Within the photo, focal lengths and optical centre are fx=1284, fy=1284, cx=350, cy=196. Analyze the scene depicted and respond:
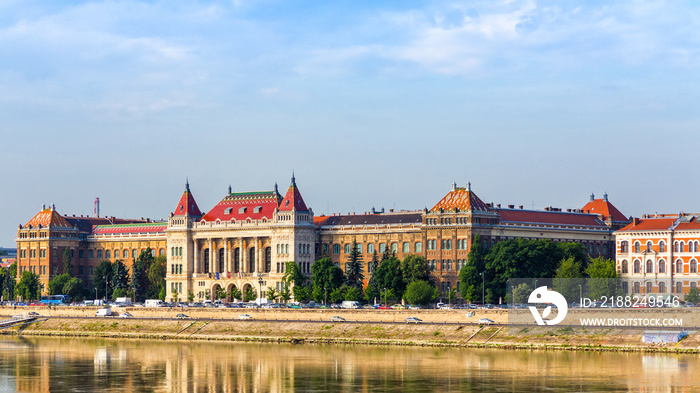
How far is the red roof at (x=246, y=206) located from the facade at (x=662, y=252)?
4682 cm

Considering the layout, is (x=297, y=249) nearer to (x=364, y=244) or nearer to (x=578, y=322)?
(x=364, y=244)

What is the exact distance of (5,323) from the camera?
153 meters

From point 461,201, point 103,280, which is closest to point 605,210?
point 461,201

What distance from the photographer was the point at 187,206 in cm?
18312

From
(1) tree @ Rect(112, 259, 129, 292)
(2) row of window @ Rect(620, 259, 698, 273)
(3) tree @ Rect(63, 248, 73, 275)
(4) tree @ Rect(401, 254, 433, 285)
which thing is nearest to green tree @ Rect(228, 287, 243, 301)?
(1) tree @ Rect(112, 259, 129, 292)

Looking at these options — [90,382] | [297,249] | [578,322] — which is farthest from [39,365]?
[297,249]

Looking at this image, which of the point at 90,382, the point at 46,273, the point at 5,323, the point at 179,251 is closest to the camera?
the point at 90,382

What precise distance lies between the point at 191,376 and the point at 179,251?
91.0 metres

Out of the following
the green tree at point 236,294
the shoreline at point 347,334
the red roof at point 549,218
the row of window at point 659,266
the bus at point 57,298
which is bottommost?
the shoreline at point 347,334

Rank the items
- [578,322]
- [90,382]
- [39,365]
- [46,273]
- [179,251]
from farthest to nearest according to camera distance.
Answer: [46,273]
[179,251]
[578,322]
[39,365]
[90,382]

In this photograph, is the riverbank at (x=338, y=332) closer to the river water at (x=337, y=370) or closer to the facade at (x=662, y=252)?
the river water at (x=337, y=370)

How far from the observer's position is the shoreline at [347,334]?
10781 cm

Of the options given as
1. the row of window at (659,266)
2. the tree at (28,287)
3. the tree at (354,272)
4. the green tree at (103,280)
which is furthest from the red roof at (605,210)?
the tree at (28,287)

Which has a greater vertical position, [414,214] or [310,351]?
[414,214]
